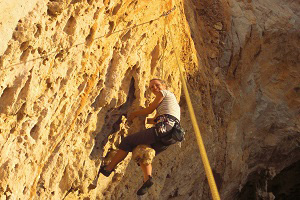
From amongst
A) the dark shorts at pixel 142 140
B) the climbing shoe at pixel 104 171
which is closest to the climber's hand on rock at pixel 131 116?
the dark shorts at pixel 142 140

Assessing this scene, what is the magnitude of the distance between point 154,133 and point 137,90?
825mm

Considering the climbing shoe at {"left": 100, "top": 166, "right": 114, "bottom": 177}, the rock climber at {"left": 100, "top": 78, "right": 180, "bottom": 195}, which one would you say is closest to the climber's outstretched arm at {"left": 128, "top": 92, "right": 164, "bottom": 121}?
the rock climber at {"left": 100, "top": 78, "right": 180, "bottom": 195}

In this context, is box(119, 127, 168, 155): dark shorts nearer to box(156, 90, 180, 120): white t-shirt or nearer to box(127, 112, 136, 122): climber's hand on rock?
box(156, 90, 180, 120): white t-shirt

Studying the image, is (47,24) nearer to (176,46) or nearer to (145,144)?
(145,144)

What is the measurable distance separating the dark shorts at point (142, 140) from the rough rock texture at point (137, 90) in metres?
0.36

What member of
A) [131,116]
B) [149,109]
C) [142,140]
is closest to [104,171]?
[142,140]

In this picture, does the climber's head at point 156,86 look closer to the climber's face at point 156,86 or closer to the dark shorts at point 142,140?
the climber's face at point 156,86

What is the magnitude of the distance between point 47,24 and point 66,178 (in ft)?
6.20

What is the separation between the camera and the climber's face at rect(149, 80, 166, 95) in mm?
5789

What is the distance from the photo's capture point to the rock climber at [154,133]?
5434 millimetres

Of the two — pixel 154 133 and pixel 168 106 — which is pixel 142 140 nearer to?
pixel 154 133

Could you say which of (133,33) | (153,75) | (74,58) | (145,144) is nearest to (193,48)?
(153,75)

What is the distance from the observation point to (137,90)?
6074mm

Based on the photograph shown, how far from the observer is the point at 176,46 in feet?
24.2
